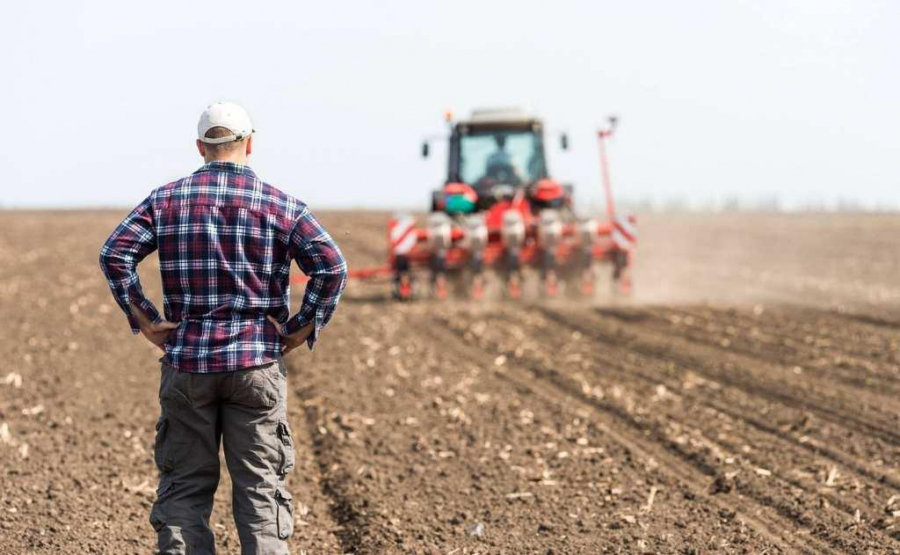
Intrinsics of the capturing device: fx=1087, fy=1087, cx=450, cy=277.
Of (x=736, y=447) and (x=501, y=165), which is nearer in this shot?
(x=736, y=447)

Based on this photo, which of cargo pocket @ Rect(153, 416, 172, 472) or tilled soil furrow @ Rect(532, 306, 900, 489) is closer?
cargo pocket @ Rect(153, 416, 172, 472)

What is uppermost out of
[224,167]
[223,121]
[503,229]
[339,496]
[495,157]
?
[495,157]

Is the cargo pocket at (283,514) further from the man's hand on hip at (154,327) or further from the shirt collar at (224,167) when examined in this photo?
the shirt collar at (224,167)

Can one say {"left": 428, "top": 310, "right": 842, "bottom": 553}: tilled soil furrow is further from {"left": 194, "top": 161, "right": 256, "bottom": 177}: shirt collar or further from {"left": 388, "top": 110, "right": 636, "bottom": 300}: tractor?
{"left": 388, "top": 110, "right": 636, "bottom": 300}: tractor

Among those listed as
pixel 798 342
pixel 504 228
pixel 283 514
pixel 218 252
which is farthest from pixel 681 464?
pixel 504 228

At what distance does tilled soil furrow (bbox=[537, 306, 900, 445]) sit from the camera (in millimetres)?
7492

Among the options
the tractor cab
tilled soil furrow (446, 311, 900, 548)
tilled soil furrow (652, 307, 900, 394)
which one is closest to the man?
tilled soil furrow (446, 311, 900, 548)

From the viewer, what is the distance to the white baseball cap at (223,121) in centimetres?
365

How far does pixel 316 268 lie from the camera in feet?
12.3

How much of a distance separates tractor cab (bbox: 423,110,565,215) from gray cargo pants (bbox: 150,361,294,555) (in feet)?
39.2

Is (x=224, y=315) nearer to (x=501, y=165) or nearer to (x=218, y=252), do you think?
(x=218, y=252)

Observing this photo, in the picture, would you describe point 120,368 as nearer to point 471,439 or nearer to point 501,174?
point 471,439

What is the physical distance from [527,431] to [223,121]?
411cm

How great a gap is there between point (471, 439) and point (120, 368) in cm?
417
